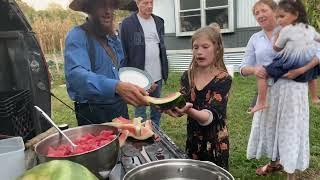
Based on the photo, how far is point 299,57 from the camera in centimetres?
418

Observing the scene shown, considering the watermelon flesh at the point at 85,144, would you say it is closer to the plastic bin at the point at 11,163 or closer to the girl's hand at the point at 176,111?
the plastic bin at the point at 11,163

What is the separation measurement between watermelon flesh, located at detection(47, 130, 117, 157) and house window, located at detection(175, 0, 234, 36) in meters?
12.0

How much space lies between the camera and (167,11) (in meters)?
14.8

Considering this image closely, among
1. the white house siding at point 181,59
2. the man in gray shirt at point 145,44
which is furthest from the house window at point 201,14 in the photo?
the man in gray shirt at point 145,44

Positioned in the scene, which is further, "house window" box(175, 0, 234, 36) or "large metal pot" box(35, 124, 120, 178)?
"house window" box(175, 0, 234, 36)

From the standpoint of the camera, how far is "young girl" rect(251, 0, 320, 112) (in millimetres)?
4148

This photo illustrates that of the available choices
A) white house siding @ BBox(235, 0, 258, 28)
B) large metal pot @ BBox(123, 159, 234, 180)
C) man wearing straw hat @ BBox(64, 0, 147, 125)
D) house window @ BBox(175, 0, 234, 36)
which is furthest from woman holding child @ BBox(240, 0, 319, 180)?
house window @ BBox(175, 0, 234, 36)

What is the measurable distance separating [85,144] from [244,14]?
1227cm

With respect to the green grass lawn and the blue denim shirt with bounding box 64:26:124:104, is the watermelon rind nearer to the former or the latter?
A: the blue denim shirt with bounding box 64:26:124:104

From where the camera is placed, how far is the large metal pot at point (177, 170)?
1.50 m

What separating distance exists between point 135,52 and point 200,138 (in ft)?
9.29

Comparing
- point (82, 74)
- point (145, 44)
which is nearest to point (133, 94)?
point (82, 74)

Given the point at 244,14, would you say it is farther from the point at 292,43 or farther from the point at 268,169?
the point at 292,43

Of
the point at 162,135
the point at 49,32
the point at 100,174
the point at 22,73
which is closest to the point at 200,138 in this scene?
the point at 162,135
